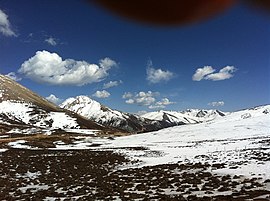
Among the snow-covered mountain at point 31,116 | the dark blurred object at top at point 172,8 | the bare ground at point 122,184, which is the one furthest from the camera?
the snow-covered mountain at point 31,116

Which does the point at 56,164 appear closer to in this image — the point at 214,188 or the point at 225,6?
the point at 214,188

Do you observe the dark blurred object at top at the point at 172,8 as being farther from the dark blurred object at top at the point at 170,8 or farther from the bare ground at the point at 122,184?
the bare ground at the point at 122,184

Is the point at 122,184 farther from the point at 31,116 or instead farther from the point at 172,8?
the point at 31,116

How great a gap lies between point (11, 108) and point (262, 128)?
11733cm

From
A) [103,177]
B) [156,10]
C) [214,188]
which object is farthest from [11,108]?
[156,10]

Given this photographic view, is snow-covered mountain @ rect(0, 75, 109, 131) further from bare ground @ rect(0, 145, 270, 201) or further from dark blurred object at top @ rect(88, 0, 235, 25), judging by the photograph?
dark blurred object at top @ rect(88, 0, 235, 25)

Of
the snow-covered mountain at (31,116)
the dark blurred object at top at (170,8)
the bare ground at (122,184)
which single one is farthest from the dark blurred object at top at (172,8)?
the snow-covered mountain at (31,116)

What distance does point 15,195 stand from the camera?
17.1 meters

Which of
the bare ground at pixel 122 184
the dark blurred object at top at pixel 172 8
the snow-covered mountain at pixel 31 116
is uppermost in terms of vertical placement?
the snow-covered mountain at pixel 31 116

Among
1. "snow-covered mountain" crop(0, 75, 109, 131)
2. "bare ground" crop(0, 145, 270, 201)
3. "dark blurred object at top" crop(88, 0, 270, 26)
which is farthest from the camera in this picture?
"snow-covered mountain" crop(0, 75, 109, 131)

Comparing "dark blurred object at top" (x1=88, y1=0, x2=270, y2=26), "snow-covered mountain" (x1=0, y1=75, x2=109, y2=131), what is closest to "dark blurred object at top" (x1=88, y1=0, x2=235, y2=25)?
"dark blurred object at top" (x1=88, y1=0, x2=270, y2=26)

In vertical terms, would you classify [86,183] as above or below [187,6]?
below

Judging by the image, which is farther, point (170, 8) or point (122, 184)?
point (122, 184)

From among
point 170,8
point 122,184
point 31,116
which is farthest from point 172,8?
point 31,116
